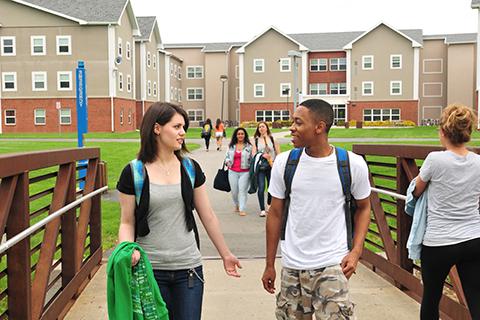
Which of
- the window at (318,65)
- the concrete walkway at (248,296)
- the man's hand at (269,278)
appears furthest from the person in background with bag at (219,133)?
the window at (318,65)

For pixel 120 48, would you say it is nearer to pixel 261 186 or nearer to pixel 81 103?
pixel 81 103

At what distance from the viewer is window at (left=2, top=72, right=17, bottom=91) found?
5178cm

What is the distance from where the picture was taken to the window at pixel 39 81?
170ft

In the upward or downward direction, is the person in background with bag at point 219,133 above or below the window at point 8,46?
below

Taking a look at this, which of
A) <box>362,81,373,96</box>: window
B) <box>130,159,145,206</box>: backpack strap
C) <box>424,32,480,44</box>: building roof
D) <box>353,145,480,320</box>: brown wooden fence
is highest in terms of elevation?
<box>424,32,480,44</box>: building roof

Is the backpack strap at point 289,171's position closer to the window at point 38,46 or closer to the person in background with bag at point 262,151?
the person in background with bag at point 262,151

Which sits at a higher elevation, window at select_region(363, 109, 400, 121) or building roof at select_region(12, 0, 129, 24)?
building roof at select_region(12, 0, 129, 24)

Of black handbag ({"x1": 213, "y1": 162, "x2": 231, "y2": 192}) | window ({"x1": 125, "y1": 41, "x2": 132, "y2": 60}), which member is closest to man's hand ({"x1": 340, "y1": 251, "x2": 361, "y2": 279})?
black handbag ({"x1": 213, "y1": 162, "x2": 231, "y2": 192})

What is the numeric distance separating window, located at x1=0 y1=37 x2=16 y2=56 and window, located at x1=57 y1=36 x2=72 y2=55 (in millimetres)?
3601

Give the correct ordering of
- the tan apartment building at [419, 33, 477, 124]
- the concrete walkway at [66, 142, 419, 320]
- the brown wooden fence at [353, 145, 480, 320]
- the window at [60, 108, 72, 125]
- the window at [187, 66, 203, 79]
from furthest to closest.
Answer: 1. the window at [187, 66, 203, 79]
2. the tan apartment building at [419, 33, 477, 124]
3. the window at [60, 108, 72, 125]
4. the concrete walkway at [66, 142, 419, 320]
5. the brown wooden fence at [353, 145, 480, 320]

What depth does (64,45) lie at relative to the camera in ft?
167

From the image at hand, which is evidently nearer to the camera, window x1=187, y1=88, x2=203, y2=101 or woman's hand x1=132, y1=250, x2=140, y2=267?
woman's hand x1=132, y1=250, x2=140, y2=267

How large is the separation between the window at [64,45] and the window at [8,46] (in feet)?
11.8

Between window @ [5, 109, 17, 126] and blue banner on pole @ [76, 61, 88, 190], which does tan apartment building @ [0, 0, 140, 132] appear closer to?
window @ [5, 109, 17, 126]
